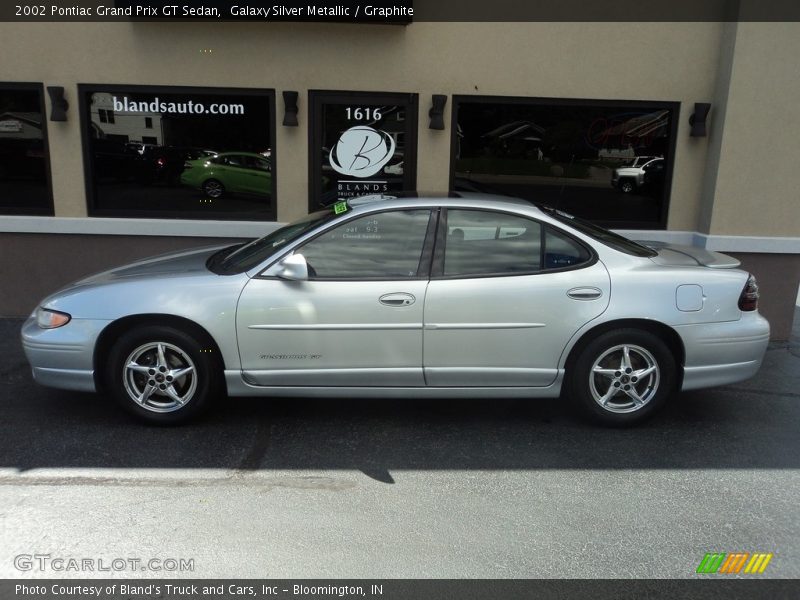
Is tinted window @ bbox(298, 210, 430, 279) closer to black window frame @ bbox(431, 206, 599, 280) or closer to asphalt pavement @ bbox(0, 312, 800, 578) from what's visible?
black window frame @ bbox(431, 206, 599, 280)

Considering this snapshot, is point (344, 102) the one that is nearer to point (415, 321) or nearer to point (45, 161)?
point (45, 161)

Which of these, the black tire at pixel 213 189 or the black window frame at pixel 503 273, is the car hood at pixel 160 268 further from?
the black tire at pixel 213 189

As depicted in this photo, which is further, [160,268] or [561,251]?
[160,268]

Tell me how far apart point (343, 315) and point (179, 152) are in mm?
4137

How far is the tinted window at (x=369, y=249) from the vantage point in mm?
4668

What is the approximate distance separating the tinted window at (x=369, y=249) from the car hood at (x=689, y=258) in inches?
68.7

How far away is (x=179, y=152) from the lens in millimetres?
7699

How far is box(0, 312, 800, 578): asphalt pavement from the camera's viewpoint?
3357 mm

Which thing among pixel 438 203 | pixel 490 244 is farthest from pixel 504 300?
pixel 438 203

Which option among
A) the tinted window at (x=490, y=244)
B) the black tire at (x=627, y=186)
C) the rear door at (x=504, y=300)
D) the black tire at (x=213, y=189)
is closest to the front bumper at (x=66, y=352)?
the rear door at (x=504, y=300)

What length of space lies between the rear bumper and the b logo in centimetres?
395

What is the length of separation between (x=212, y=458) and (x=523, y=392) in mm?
2104

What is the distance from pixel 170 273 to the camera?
4.82 meters

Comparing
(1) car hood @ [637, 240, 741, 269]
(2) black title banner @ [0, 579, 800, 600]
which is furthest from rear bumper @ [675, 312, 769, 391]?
(2) black title banner @ [0, 579, 800, 600]
